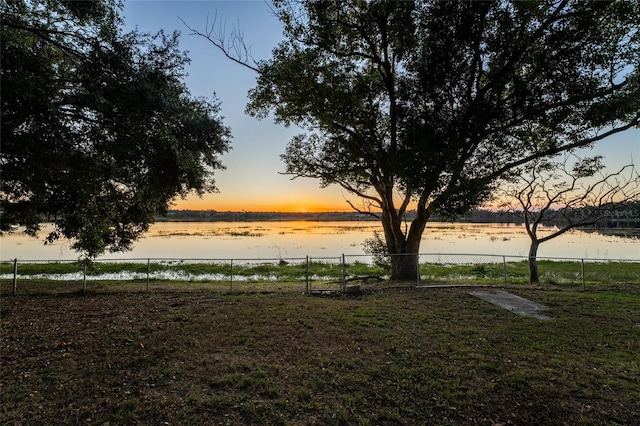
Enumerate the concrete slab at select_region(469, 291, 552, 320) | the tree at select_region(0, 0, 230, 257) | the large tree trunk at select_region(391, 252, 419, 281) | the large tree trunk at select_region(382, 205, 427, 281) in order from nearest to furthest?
the tree at select_region(0, 0, 230, 257), the concrete slab at select_region(469, 291, 552, 320), the large tree trunk at select_region(382, 205, 427, 281), the large tree trunk at select_region(391, 252, 419, 281)

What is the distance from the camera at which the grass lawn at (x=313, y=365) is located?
393cm

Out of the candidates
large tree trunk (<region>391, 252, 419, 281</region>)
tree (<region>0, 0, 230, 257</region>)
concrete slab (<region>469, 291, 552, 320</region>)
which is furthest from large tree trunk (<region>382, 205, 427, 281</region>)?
tree (<region>0, 0, 230, 257</region>)

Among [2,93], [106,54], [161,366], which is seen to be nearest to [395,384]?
[161,366]

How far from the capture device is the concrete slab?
8.28 m

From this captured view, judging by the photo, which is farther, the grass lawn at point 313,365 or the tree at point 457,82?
the tree at point 457,82

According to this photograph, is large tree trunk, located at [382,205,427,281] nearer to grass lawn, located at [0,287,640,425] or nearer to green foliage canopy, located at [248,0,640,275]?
green foliage canopy, located at [248,0,640,275]

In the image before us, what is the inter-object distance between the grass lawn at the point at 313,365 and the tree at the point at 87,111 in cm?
310

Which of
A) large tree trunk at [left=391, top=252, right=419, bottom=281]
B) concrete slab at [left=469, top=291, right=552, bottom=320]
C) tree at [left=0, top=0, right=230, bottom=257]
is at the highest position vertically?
tree at [left=0, top=0, right=230, bottom=257]

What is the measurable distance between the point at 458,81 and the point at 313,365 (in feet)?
30.7

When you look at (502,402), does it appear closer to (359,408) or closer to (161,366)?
(359,408)

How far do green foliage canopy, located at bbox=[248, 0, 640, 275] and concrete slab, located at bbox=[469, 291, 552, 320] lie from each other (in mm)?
2766

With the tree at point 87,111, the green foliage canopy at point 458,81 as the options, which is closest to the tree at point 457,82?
the green foliage canopy at point 458,81

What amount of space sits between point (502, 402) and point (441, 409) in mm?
817

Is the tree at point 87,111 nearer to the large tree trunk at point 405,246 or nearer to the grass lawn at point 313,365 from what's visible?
the grass lawn at point 313,365
